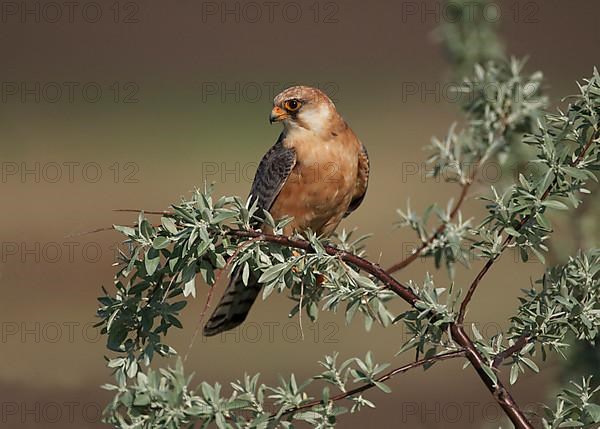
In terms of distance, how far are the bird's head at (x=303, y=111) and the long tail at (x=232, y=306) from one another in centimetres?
88

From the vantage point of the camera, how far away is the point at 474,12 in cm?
359

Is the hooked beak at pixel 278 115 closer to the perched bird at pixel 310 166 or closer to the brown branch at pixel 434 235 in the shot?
the perched bird at pixel 310 166

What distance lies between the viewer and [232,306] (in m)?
3.45

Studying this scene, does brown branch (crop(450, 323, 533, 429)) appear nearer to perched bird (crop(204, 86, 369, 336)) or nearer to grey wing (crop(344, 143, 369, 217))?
perched bird (crop(204, 86, 369, 336))

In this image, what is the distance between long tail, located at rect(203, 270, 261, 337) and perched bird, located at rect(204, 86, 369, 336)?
459 millimetres

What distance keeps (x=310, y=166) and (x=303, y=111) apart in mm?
265

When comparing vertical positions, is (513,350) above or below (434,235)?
below

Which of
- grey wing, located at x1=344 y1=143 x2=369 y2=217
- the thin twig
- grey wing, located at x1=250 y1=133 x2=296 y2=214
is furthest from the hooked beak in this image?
the thin twig

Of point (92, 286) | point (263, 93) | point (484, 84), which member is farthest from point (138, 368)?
point (263, 93)

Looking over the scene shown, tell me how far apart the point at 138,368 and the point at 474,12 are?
2.25 meters

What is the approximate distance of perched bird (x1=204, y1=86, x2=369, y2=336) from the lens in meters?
3.96

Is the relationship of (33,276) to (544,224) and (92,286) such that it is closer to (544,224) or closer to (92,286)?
(92,286)

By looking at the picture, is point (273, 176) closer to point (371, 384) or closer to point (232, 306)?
point (232, 306)

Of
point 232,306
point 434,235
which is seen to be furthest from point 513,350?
point 232,306
